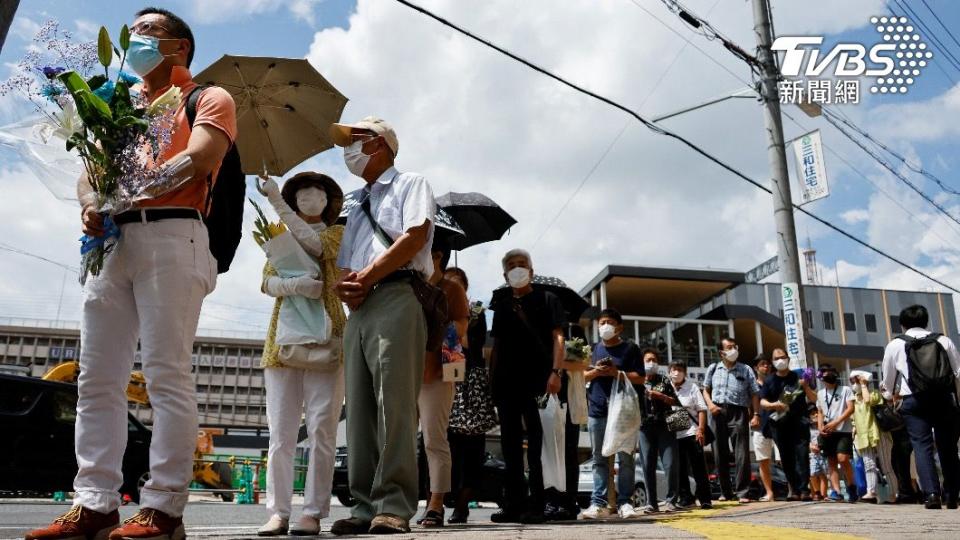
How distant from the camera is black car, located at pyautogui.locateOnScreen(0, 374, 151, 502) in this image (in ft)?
32.3

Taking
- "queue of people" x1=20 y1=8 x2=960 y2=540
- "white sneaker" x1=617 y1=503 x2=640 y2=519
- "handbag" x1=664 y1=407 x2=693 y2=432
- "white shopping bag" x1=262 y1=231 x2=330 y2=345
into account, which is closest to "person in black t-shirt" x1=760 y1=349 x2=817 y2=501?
"queue of people" x1=20 y1=8 x2=960 y2=540

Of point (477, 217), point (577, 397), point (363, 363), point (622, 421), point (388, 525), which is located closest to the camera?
point (388, 525)

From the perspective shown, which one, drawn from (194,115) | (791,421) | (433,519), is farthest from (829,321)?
(194,115)

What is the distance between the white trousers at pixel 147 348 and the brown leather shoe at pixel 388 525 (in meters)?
0.82

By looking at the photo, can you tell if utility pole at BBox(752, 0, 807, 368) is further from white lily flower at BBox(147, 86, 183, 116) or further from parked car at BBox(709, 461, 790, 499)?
white lily flower at BBox(147, 86, 183, 116)

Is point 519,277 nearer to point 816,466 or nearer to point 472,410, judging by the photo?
point 472,410

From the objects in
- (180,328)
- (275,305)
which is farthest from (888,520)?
(180,328)

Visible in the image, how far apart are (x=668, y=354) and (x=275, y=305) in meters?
24.7

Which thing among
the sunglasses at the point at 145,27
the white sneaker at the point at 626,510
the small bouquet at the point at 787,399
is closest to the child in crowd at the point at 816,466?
the small bouquet at the point at 787,399

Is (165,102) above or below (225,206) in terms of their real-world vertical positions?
above

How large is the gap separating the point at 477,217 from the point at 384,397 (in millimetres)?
3961

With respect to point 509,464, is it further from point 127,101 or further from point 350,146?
point 127,101

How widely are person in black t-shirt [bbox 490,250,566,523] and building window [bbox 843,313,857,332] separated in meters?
63.3

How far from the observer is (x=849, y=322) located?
62969mm
